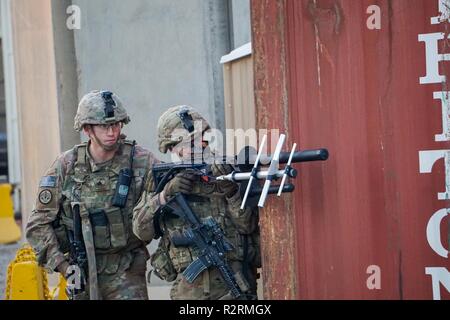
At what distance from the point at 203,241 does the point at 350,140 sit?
1.38 meters

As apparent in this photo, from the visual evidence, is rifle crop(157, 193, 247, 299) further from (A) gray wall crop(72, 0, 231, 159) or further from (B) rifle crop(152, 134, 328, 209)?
(A) gray wall crop(72, 0, 231, 159)

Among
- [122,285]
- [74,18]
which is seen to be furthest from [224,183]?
[74,18]

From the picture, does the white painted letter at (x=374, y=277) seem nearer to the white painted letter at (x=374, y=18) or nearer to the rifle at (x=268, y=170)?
the rifle at (x=268, y=170)

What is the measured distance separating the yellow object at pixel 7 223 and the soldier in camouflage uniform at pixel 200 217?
778 centimetres

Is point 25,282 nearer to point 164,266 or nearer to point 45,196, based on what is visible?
point 45,196

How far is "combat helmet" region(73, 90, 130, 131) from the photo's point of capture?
573 centimetres

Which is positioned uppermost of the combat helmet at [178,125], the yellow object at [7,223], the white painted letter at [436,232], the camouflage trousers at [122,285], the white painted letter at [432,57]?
the white painted letter at [432,57]

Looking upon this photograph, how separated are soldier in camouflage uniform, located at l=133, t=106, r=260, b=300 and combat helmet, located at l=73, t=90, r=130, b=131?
484 millimetres

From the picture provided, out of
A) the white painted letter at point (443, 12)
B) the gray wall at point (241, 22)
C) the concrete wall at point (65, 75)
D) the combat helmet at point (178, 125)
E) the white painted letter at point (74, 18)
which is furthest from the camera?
the concrete wall at point (65, 75)

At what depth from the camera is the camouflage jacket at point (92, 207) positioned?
19.0 ft

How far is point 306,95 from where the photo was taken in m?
4.02

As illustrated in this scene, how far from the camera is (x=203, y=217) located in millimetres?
5219

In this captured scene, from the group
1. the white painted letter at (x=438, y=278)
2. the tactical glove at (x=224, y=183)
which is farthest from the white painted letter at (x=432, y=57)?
the tactical glove at (x=224, y=183)
